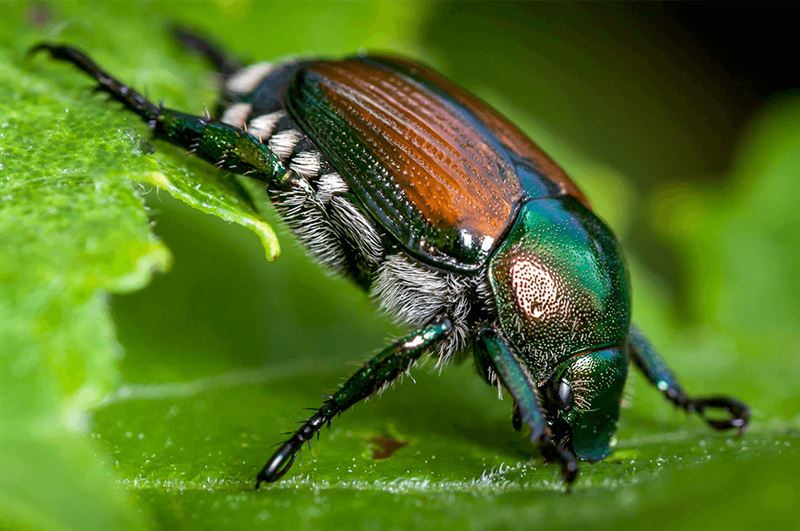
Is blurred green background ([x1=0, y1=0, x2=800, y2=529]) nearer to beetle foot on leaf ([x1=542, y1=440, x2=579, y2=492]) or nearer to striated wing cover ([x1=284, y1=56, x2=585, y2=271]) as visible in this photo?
beetle foot on leaf ([x1=542, y1=440, x2=579, y2=492])

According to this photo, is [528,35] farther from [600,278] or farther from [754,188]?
[600,278]

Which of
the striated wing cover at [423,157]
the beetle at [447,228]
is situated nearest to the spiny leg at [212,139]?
the beetle at [447,228]

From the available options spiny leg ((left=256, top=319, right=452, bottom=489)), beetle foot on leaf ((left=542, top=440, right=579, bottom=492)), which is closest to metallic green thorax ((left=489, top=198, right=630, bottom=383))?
spiny leg ((left=256, top=319, right=452, bottom=489))

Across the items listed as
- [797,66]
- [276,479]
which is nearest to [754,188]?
[797,66]

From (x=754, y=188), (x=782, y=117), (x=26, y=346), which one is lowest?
(x=26, y=346)

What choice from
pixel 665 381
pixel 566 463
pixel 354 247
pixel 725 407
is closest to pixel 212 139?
pixel 354 247

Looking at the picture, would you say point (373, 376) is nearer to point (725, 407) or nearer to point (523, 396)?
point (523, 396)

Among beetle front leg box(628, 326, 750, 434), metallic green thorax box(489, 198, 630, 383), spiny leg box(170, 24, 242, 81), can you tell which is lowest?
spiny leg box(170, 24, 242, 81)
